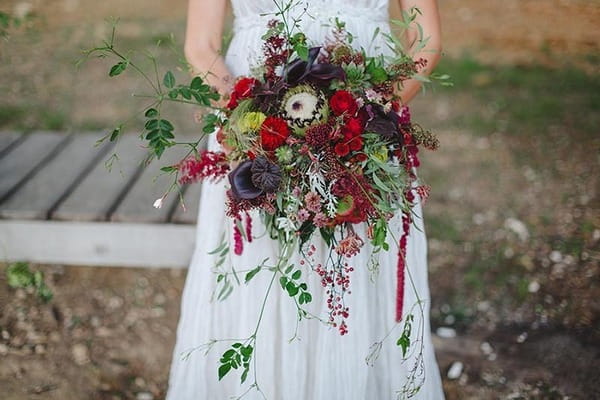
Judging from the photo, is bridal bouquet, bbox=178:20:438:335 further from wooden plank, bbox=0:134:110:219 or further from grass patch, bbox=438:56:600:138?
grass patch, bbox=438:56:600:138

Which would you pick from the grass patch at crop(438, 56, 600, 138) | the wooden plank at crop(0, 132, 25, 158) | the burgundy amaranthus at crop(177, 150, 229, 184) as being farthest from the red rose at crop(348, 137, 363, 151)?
the grass patch at crop(438, 56, 600, 138)

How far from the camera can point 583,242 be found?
3.28 meters

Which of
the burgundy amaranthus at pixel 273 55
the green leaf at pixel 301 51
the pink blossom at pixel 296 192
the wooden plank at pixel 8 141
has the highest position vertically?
the wooden plank at pixel 8 141

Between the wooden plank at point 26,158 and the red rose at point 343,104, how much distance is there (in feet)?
6.26

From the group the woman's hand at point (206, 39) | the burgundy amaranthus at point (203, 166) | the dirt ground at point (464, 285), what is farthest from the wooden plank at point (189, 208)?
the burgundy amaranthus at point (203, 166)

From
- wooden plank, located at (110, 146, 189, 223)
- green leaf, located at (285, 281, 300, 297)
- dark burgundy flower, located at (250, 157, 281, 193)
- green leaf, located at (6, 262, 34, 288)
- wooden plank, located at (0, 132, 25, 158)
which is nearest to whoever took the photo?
dark burgundy flower, located at (250, 157, 281, 193)

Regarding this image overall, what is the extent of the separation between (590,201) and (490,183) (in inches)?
20.9

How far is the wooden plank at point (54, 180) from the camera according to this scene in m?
2.76

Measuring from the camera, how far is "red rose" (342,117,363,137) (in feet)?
4.80

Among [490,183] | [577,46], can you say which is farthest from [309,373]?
[577,46]

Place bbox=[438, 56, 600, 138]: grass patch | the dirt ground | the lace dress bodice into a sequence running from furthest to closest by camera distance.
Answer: bbox=[438, 56, 600, 138]: grass patch → the dirt ground → the lace dress bodice

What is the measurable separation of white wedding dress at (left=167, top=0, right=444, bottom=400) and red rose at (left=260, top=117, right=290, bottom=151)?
1.36 feet

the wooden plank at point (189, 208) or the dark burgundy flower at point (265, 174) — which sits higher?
the wooden plank at point (189, 208)

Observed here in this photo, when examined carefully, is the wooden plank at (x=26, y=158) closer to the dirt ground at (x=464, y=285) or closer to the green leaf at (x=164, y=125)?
the dirt ground at (x=464, y=285)
